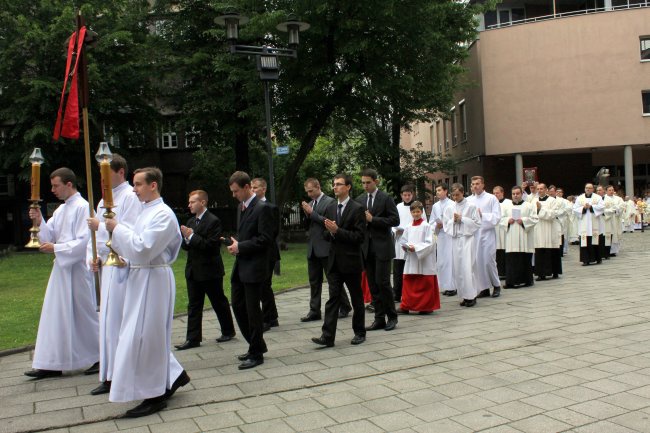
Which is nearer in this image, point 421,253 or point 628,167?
point 421,253

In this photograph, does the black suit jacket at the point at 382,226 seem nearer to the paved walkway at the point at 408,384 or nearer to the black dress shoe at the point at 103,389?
the paved walkway at the point at 408,384

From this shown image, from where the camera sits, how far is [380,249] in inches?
339

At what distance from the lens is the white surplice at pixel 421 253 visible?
9680mm

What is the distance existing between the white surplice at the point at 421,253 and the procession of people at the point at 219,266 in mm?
18

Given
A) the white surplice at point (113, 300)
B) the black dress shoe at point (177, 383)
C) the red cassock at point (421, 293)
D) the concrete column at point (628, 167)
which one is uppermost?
the concrete column at point (628, 167)

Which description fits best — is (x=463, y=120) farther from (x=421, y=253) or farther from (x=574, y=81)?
(x=421, y=253)

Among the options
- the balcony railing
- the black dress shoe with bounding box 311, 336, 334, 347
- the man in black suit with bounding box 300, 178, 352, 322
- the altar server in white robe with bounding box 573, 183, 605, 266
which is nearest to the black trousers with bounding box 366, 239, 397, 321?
the man in black suit with bounding box 300, 178, 352, 322

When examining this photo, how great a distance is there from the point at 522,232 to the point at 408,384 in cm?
800

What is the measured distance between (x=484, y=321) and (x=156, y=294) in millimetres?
5359

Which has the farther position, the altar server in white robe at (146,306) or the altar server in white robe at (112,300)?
the altar server in white robe at (112,300)

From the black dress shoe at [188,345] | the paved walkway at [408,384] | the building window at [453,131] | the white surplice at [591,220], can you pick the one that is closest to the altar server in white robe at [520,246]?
the paved walkway at [408,384]

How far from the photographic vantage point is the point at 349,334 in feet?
27.3

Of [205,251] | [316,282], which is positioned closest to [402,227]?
[316,282]

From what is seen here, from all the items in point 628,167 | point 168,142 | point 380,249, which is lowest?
point 380,249
